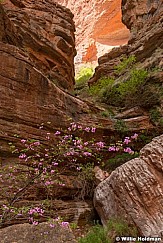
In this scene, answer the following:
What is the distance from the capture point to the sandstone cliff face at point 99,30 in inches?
1428

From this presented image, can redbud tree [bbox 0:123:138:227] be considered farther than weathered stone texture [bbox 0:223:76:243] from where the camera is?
No

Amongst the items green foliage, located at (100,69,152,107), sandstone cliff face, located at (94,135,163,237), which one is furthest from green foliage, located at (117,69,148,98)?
sandstone cliff face, located at (94,135,163,237)

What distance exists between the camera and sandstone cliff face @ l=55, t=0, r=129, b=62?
36281 millimetres

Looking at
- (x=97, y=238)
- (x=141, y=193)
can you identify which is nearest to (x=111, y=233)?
(x=97, y=238)

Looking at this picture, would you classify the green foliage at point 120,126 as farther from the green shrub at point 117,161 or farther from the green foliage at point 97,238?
the green foliage at point 97,238

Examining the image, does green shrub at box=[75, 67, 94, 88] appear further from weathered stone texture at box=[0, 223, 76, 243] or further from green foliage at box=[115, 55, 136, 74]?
weathered stone texture at box=[0, 223, 76, 243]

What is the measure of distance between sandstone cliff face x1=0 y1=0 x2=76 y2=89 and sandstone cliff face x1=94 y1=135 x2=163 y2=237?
30.7 feet

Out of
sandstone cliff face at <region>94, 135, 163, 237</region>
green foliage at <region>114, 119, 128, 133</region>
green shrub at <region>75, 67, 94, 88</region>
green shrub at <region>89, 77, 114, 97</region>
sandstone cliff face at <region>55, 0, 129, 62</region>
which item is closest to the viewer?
sandstone cliff face at <region>94, 135, 163, 237</region>

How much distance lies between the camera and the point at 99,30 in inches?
1475

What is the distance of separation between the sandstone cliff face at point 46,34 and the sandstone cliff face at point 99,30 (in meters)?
14.2

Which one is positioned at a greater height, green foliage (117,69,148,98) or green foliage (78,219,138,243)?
green foliage (117,69,148,98)

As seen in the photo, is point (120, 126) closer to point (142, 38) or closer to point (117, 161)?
point (117, 161)

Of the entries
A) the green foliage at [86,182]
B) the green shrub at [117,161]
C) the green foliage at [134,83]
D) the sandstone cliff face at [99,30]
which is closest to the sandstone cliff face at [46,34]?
the green foliage at [134,83]

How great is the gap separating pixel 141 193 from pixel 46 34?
1516cm
